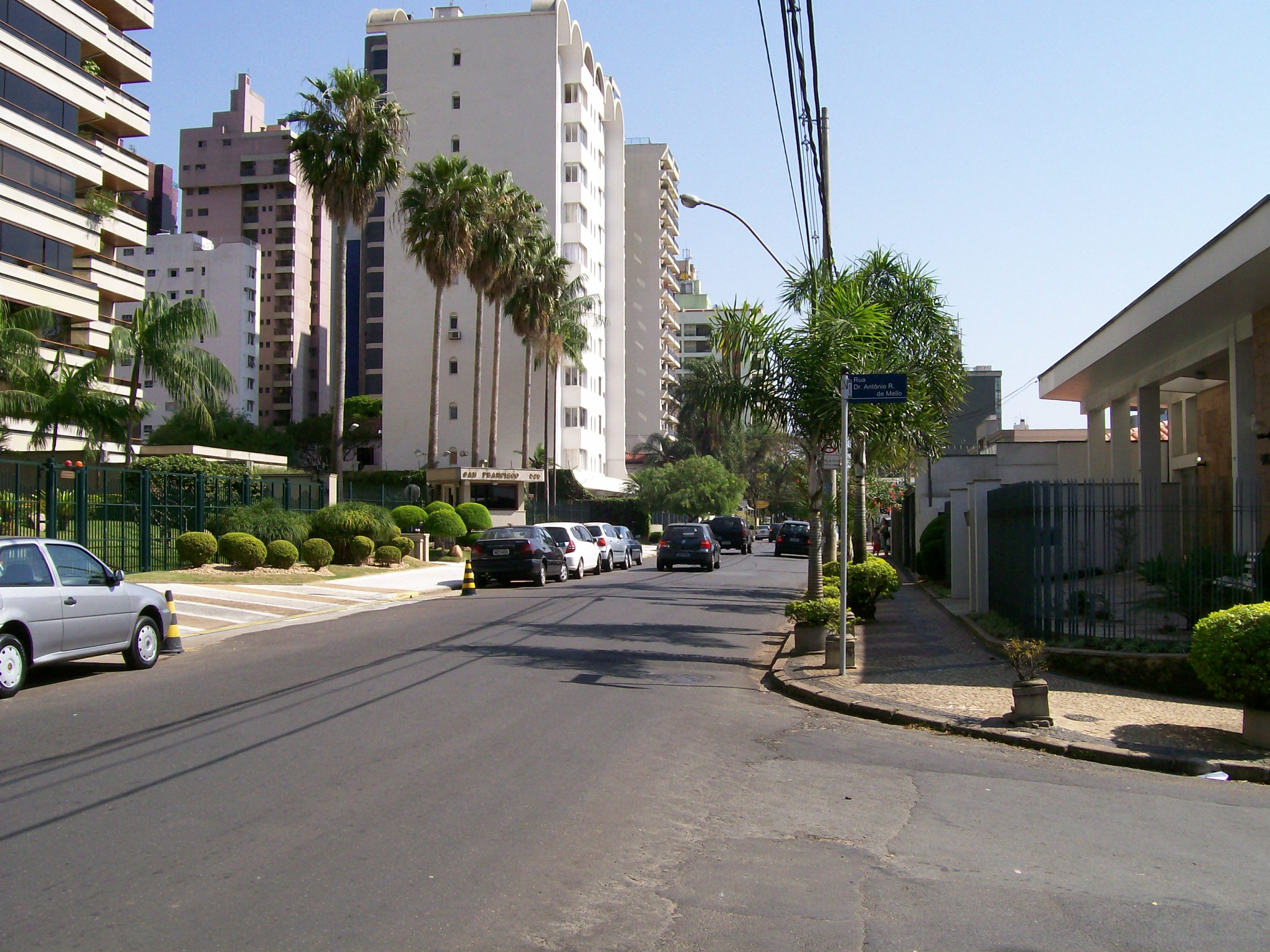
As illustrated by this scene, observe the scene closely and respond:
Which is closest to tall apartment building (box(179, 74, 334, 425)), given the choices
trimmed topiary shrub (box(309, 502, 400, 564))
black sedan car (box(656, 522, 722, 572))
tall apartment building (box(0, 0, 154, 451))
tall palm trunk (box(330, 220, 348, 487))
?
tall apartment building (box(0, 0, 154, 451))

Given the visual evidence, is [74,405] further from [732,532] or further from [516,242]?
[732,532]

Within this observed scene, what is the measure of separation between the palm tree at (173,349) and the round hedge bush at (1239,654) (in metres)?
31.8

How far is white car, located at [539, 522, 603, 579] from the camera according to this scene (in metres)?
31.5

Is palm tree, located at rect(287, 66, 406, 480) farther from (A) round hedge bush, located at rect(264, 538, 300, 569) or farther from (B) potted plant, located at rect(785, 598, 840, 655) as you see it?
(B) potted plant, located at rect(785, 598, 840, 655)

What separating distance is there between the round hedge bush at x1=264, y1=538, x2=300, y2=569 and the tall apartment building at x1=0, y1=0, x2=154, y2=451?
45.9 feet

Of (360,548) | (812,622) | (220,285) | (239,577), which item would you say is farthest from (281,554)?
(220,285)

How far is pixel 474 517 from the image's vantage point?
44844 millimetres

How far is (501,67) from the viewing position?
68875 millimetres

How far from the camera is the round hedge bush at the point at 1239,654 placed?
8430 millimetres

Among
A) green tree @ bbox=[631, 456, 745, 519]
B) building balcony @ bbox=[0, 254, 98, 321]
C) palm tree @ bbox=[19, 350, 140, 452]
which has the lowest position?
green tree @ bbox=[631, 456, 745, 519]

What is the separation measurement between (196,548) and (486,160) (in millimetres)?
48668

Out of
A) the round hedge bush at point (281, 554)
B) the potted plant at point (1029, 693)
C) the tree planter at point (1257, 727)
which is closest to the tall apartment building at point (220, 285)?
the round hedge bush at point (281, 554)

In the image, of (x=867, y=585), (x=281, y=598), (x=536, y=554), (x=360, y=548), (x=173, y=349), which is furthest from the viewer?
(x=173, y=349)

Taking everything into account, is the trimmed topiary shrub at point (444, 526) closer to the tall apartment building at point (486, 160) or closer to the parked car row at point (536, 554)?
the parked car row at point (536, 554)
